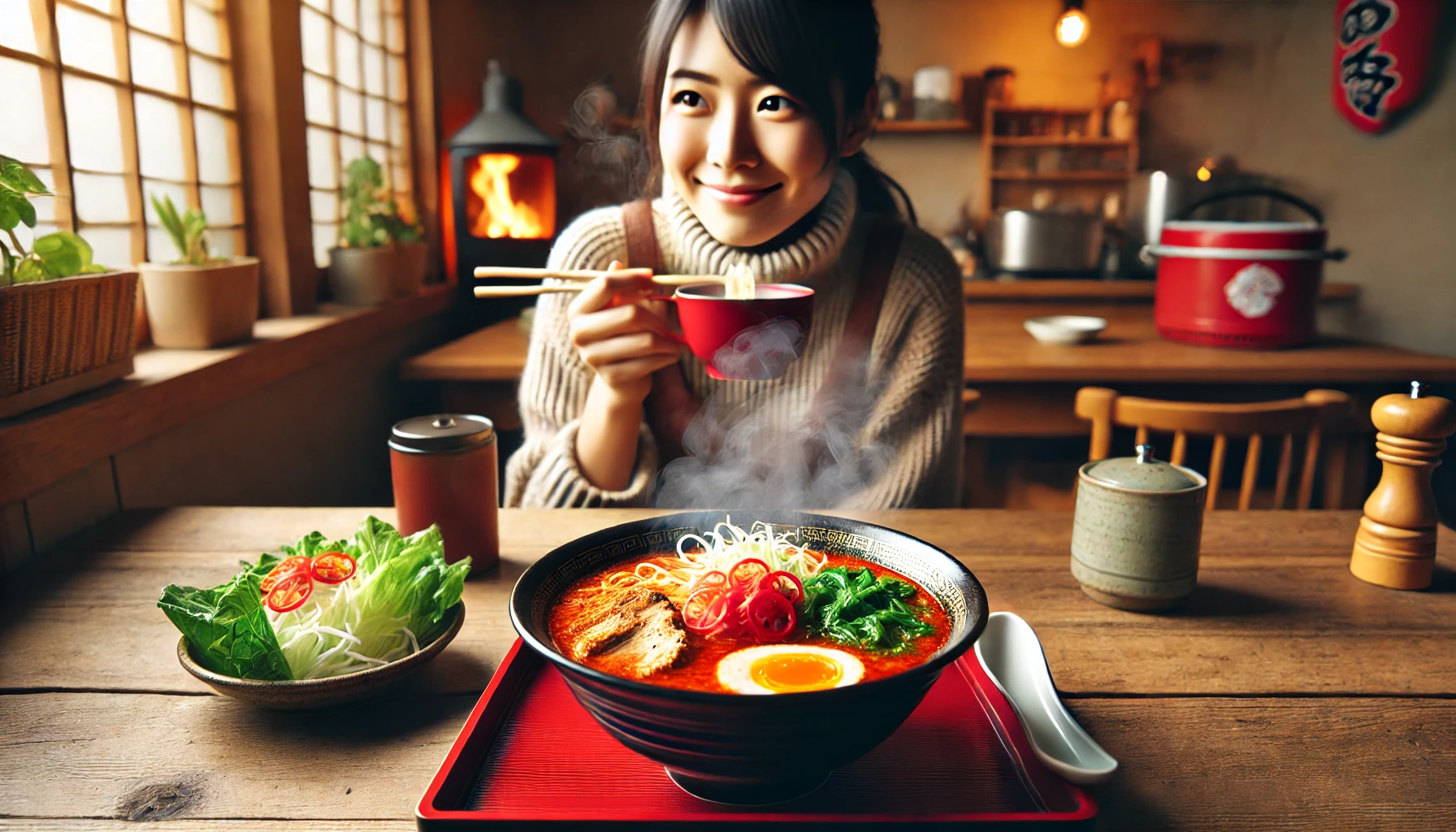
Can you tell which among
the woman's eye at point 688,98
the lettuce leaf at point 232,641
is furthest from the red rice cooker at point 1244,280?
the lettuce leaf at point 232,641

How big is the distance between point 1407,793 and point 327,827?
93 cm

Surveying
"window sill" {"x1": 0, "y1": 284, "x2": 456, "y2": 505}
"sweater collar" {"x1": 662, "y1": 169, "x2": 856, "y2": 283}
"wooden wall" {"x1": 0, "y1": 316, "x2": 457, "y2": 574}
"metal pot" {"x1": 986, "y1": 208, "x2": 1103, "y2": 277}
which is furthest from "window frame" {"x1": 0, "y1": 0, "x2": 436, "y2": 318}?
"metal pot" {"x1": 986, "y1": 208, "x2": 1103, "y2": 277}

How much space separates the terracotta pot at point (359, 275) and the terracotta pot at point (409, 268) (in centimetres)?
14

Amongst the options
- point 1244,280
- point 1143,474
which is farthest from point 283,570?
point 1244,280

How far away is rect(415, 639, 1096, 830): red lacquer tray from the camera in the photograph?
699 mm

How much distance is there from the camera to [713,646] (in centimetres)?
86

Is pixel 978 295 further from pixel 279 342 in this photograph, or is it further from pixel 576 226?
pixel 279 342

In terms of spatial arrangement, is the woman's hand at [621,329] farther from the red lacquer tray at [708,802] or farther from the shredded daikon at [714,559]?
the red lacquer tray at [708,802]

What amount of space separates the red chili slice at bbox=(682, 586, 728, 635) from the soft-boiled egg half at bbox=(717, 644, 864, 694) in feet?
0.13

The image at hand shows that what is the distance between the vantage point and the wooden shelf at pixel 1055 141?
5129mm

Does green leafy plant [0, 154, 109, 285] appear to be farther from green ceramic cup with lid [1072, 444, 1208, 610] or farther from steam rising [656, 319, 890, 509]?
green ceramic cup with lid [1072, 444, 1208, 610]

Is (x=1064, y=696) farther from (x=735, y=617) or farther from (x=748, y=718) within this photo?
(x=748, y=718)

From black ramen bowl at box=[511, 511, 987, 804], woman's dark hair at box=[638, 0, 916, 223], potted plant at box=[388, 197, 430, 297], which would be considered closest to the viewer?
black ramen bowl at box=[511, 511, 987, 804]

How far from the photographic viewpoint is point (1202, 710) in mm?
910
